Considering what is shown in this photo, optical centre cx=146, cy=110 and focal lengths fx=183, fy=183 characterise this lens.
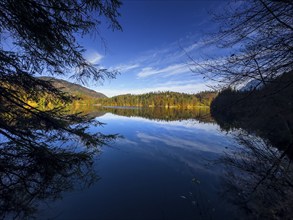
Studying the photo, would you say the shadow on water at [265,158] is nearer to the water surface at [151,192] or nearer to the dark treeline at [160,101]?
the water surface at [151,192]

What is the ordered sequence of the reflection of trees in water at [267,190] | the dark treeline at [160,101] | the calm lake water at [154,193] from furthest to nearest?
the dark treeline at [160,101] < the calm lake water at [154,193] < the reflection of trees in water at [267,190]

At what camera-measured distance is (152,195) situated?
6.72 m

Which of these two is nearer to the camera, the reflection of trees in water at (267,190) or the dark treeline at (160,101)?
the reflection of trees in water at (267,190)

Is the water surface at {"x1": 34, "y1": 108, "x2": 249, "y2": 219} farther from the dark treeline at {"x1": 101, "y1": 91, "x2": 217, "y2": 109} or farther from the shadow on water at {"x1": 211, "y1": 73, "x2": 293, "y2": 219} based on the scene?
the dark treeline at {"x1": 101, "y1": 91, "x2": 217, "y2": 109}

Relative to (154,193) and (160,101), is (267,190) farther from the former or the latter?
(160,101)

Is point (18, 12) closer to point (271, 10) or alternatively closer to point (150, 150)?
point (271, 10)

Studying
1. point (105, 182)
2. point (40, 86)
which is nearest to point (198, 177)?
point (105, 182)

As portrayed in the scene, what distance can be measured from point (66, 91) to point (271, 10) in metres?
4.16

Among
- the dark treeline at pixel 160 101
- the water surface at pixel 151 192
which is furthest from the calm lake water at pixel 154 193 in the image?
the dark treeline at pixel 160 101

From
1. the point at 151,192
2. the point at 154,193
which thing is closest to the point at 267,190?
the point at 154,193

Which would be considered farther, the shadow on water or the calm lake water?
the calm lake water

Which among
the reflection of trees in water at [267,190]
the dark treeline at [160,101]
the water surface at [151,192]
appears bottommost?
the water surface at [151,192]

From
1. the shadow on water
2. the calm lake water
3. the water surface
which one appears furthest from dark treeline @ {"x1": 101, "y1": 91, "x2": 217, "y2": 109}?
the shadow on water

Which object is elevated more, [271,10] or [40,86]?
[271,10]
